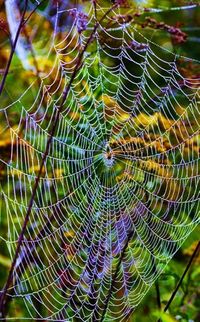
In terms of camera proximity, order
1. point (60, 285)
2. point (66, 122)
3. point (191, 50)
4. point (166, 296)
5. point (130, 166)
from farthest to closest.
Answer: point (191, 50)
point (130, 166)
point (166, 296)
point (66, 122)
point (60, 285)

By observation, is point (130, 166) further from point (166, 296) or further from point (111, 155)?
point (166, 296)

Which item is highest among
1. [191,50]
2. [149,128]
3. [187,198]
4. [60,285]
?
[191,50]

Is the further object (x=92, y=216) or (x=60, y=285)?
(x=92, y=216)

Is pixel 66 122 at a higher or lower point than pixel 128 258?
higher

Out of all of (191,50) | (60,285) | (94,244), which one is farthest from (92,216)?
(191,50)

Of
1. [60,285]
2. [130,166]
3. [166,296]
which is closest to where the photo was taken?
[60,285]

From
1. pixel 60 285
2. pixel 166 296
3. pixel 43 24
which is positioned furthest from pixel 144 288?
pixel 43 24
